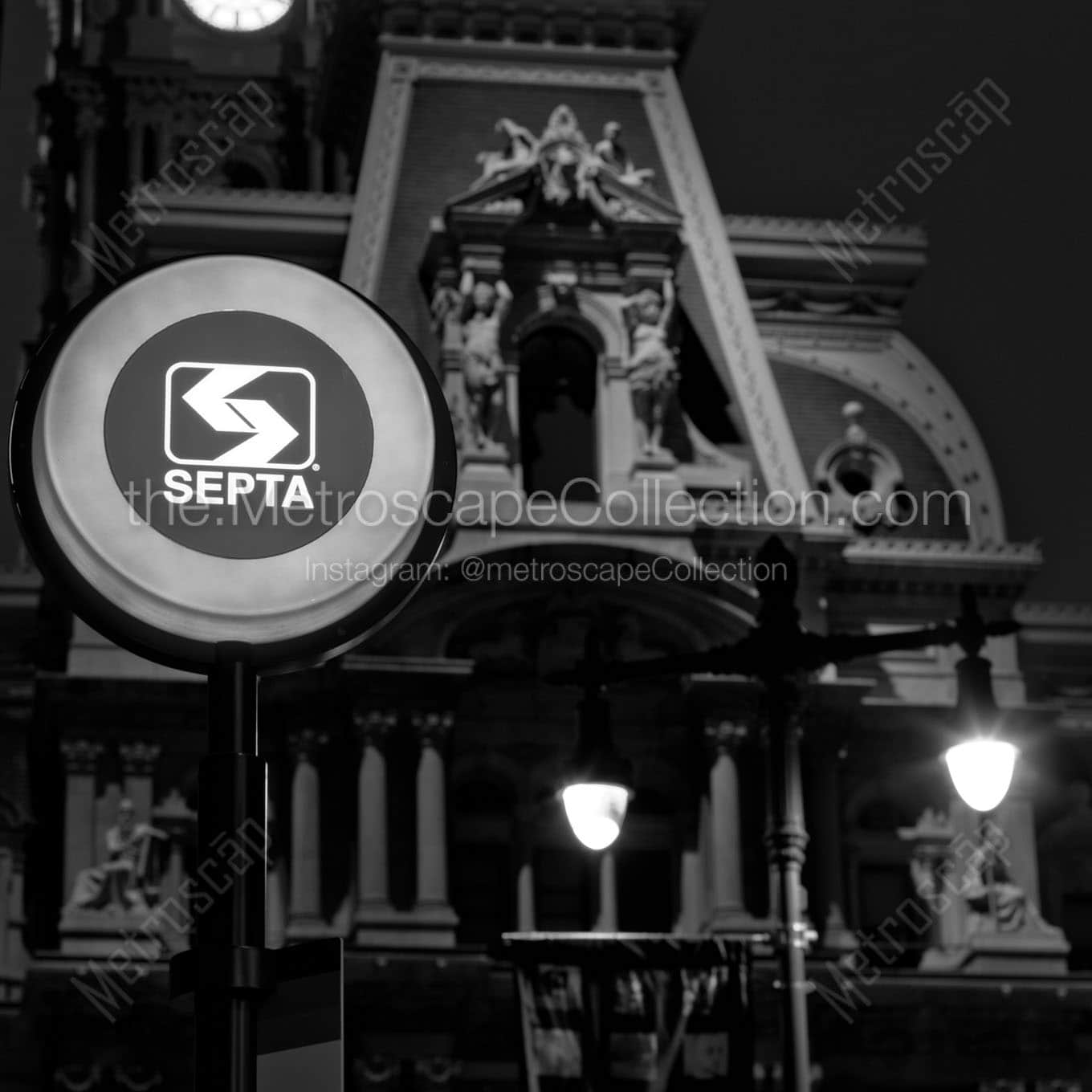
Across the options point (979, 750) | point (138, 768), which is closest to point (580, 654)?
point (138, 768)

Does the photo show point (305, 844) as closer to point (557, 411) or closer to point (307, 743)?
point (307, 743)

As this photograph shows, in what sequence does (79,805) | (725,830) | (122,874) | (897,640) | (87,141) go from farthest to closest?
(87,141) < (725,830) < (79,805) < (122,874) < (897,640)

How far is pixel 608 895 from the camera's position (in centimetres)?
2855

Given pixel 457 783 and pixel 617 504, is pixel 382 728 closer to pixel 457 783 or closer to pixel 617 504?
pixel 457 783

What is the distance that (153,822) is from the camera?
28.2 m

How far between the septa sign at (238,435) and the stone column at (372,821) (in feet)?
80.2

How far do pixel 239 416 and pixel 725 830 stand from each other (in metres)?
25.8

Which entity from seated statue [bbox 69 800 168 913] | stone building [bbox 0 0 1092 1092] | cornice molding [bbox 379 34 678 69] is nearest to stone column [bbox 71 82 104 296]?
stone building [bbox 0 0 1092 1092]

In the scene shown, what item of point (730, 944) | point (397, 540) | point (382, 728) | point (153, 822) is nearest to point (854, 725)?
point (382, 728)

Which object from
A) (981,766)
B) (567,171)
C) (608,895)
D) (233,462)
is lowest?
(233,462)

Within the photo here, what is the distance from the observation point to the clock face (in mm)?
53625

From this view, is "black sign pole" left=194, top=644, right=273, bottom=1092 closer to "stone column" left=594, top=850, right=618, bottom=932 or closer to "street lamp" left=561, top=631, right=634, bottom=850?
"street lamp" left=561, top=631, right=634, bottom=850

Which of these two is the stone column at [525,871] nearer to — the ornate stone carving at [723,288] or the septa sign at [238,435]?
the ornate stone carving at [723,288]

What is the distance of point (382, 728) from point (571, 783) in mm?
15131
